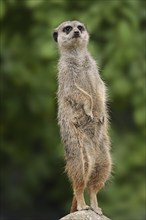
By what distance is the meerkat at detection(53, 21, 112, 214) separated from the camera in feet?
Answer: 22.6

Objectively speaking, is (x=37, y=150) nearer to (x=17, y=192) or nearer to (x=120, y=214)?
(x=17, y=192)

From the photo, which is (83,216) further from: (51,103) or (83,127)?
(51,103)

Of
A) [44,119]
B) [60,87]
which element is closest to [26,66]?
[44,119]

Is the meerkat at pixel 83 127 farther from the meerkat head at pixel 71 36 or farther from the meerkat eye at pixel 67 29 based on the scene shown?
the meerkat eye at pixel 67 29

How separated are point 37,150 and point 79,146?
21.7 feet

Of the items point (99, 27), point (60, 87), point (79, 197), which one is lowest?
point (79, 197)

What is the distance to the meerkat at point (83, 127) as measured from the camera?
6.89 metres

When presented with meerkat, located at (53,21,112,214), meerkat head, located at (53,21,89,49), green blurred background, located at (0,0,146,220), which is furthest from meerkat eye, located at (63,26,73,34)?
green blurred background, located at (0,0,146,220)

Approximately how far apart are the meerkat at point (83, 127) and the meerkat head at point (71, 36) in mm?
162

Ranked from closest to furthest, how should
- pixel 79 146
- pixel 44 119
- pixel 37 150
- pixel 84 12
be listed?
pixel 79 146, pixel 84 12, pixel 44 119, pixel 37 150

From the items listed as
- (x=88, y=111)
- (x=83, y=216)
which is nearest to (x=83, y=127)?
(x=88, y=111)

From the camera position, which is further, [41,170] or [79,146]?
[41,170]

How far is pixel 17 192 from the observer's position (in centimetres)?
1313

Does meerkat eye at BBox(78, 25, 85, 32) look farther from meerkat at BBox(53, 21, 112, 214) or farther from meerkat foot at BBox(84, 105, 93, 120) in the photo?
meerkat foot at BBox(84, 105, 93, 120)
